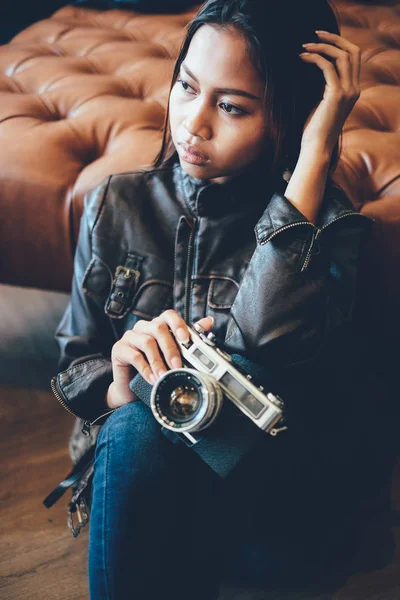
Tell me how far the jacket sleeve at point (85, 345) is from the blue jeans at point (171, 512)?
59 mm

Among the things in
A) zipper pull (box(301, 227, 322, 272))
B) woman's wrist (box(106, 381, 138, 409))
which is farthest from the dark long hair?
woman's wrist (box(106, 381, 138, 409))

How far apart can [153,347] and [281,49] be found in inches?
15.2

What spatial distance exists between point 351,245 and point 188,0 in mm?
1334

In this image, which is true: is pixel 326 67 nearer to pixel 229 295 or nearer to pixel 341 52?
pixel 341 52

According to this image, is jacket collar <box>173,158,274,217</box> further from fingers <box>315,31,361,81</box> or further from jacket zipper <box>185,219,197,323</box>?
fingers <box>315,31,361,81</box>

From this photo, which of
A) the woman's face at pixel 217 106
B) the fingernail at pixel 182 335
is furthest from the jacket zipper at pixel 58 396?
the woman's face at pixel 217 106

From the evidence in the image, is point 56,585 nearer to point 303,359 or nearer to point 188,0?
point 303,359

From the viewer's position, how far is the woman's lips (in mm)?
588

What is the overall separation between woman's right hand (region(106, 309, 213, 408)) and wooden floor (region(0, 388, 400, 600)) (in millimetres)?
363

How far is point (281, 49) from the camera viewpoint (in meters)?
0.57

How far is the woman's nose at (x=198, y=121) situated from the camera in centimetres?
57

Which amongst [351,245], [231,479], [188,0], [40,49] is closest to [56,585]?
[231,479]

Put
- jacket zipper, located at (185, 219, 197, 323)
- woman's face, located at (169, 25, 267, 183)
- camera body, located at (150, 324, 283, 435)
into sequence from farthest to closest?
jacket zipper, located at (185, 219, 197, 323), woman's face, located at (169, 25, 267, 183), camera body, located at (150, 324, 283, 435)

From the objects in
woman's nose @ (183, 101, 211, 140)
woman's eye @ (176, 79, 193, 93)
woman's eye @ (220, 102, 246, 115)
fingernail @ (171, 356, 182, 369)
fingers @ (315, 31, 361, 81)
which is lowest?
fingernail @ (171, 356, 182, 369)
